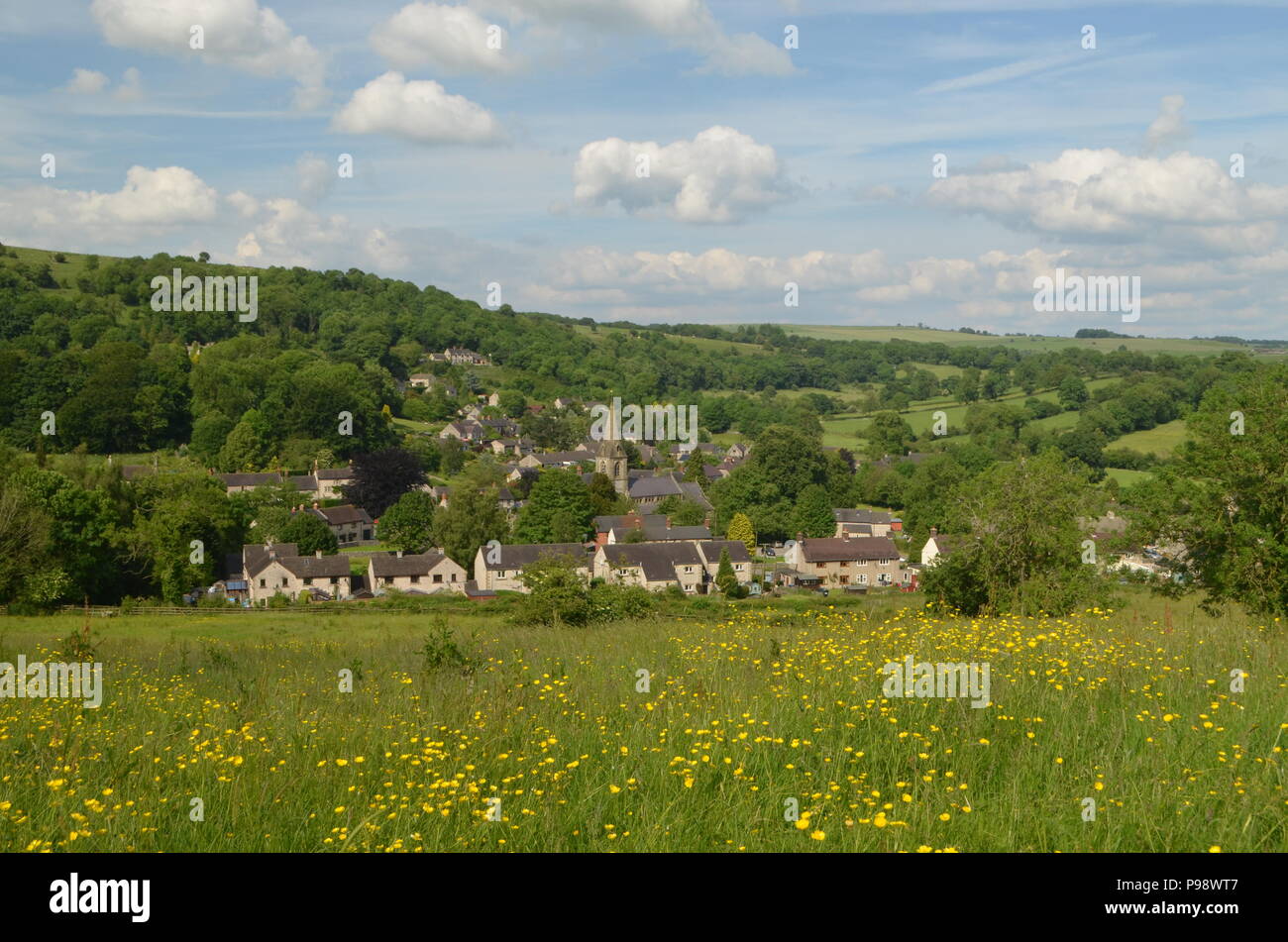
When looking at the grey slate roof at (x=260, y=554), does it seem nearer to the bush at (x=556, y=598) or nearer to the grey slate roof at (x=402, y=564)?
the grey slate roof at (x=402, y=564)

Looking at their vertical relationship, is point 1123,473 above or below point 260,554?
above

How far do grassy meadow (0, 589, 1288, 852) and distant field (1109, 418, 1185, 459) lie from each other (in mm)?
102925

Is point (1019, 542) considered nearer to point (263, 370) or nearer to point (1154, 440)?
point (1154, 440)

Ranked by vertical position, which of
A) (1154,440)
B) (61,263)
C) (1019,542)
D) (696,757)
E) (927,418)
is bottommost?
(1019,542)

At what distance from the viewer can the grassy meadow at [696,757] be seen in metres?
4.57

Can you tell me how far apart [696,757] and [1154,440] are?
117998 millimetres

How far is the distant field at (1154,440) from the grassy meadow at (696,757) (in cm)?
10293

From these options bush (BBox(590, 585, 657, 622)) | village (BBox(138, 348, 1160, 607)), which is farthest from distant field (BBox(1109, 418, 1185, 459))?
bush (BBox(590, 585, 657, 622))

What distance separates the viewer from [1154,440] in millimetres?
107312

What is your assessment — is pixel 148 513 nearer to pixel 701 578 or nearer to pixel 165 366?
pixel 701 578

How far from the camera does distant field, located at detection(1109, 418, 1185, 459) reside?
101 m

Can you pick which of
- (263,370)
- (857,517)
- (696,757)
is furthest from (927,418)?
(696,757)

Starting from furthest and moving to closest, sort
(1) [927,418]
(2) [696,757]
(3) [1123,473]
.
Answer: (1) [927,418] < (3) [1123,473] < (2) [696,757]
